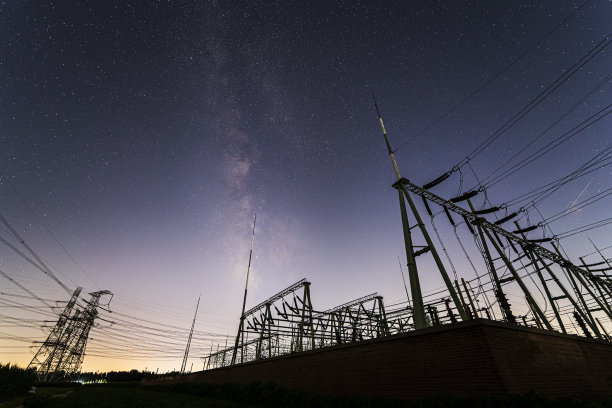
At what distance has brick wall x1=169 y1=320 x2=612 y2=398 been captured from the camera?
226 inches

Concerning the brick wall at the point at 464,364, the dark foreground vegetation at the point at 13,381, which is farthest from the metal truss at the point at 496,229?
the dark foreground vegetation at the point at 13,381

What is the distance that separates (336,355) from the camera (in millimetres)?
8922

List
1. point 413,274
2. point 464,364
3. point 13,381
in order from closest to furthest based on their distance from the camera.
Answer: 1. point 464,364
2. point 413,274
3. point 13,381

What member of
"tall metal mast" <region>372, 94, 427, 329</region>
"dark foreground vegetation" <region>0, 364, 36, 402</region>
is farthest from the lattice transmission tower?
"tall metal mast" <region>372, 94, 427, 329</region>

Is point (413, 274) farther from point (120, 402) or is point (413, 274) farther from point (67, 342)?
point (67, 342)

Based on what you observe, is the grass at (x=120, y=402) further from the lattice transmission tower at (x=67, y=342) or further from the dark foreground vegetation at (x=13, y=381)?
the lattice transmission tower at (x=67, y=342)

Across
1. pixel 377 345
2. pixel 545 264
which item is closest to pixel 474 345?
pixel 377 345

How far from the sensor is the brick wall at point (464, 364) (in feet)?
18.9

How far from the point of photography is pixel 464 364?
19.3 ft

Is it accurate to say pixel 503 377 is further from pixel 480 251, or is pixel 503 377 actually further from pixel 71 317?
pixel 71 317

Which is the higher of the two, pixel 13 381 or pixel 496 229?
pixel 496 229

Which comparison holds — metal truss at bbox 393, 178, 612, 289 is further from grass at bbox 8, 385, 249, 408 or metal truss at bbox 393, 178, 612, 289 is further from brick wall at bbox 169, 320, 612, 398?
grass at bbox 8, 385, 249, 408

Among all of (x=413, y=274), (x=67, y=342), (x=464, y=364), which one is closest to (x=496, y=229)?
(x=413, y=274)

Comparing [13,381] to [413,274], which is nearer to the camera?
[413,274]
